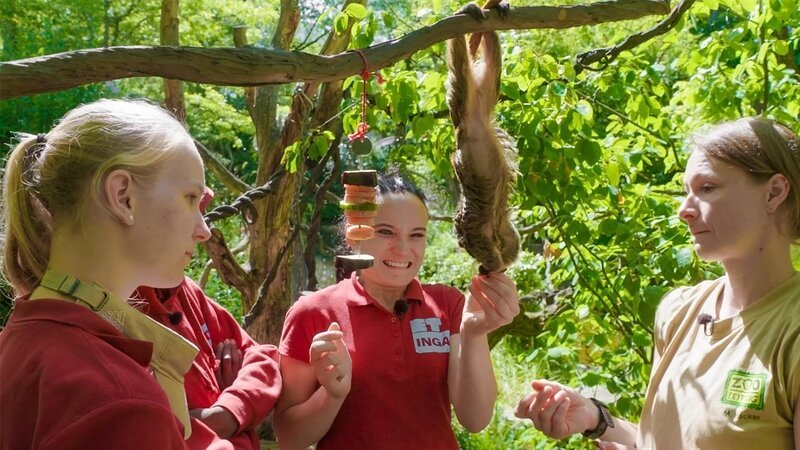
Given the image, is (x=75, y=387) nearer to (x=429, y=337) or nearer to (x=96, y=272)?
(x=96, y=272)

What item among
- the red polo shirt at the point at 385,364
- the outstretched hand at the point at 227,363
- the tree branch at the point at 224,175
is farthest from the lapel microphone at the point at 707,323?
the tree branch at the point at 224,175

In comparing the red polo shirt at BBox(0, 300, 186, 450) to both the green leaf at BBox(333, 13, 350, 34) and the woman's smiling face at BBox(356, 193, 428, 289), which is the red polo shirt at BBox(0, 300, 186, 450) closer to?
the woman's smiling face at BBox(356, 193, 428, 289)

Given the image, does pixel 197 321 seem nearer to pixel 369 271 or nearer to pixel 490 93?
pixel 369 271

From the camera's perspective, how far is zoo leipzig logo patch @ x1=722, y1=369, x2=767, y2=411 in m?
1.58

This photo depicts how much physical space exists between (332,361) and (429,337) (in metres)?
0.32

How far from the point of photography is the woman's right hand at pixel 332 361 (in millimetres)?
1805

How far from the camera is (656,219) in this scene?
2.97 meters

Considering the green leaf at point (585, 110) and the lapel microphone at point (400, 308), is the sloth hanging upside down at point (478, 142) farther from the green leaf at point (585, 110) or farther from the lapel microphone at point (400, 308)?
the green leaf at point (585, 110)

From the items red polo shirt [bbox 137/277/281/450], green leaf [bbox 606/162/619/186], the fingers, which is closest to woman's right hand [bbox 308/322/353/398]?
red polo shirt [bbox 137/277/281/450]

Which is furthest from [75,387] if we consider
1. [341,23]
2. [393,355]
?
[341,23]

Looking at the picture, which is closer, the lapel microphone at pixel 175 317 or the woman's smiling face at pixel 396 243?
the lapel microphone at pixel 175 317

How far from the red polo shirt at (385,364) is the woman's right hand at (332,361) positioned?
133 mm

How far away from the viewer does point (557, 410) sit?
1.85m

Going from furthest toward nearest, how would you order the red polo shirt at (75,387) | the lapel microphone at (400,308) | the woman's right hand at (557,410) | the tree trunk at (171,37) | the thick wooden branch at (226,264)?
the tree trunk at (171,37)
the thick wooden branch at (226,264)
the lapel microphone at (400,308)
the woman's right hand at (557,410)
the red polo shirt at (75,387)
